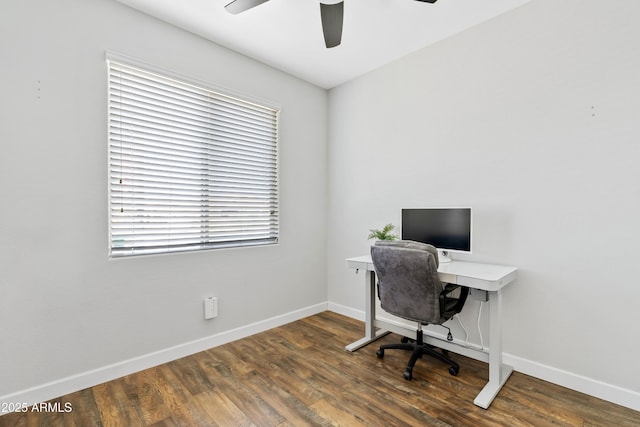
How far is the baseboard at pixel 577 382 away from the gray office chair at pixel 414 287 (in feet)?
1.61

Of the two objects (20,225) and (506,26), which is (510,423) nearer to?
(506,26)

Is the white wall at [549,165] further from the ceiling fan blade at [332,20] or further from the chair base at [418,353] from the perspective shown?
the ceiling fan blade at [332,20]

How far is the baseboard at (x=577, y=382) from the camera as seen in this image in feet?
6.30

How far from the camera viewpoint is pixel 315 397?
2.04 metres

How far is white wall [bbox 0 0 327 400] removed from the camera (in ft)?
6.23

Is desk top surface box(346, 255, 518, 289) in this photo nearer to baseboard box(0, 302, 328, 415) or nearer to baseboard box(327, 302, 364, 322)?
baseboard box(327, 302, 364, 322)

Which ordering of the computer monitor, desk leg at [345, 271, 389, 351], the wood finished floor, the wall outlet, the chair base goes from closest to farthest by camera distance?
the wood finished floor < the chair base < the computer monitor < the wall outlet < desk leg at [345, 271, 389, 351]

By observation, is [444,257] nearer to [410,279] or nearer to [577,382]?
[410,279]

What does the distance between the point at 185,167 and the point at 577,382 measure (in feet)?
11.0

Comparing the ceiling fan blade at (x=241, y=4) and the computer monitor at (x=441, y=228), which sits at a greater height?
the ceiling fan blade at (x=241, y=4)

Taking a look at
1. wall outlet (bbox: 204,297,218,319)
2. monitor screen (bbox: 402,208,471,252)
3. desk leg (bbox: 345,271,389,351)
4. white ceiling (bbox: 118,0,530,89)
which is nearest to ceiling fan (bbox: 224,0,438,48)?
white ceiling (bbox: 118,0,530,89)

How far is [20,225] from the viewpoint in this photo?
192cm

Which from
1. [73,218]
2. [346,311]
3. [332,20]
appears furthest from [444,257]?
[73,218]

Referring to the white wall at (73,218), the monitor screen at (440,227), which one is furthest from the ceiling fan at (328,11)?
the monitor screen at (440,227)
